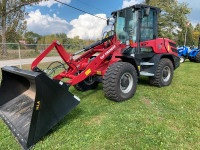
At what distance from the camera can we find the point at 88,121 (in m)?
3.00

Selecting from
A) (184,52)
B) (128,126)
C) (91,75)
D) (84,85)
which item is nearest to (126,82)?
(91,75)

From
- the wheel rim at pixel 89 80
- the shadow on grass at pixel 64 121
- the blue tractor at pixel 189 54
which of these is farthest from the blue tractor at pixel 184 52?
the shadow on grass at pixel 64 121

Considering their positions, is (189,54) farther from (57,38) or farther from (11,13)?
(57,38)

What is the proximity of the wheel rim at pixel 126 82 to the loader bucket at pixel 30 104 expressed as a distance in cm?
144

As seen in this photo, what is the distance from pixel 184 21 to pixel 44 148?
28.4m

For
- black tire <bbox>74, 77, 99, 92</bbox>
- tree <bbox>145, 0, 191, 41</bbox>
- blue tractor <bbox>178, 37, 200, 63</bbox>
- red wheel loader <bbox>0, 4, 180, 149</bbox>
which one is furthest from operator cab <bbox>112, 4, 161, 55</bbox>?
tree <bbox>145, 0, 191, 41</bbox>

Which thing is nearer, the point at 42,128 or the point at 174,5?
the point at 42,128

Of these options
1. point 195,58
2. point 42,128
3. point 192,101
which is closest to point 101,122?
point 42,128

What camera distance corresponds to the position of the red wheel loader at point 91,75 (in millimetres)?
2428

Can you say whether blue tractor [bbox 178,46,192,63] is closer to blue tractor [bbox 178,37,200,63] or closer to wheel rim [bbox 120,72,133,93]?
blue tractor [bbox 178,37,200,63]

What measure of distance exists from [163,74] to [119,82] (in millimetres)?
2310

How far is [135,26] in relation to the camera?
4.50 m

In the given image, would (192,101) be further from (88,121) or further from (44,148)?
(44,148)

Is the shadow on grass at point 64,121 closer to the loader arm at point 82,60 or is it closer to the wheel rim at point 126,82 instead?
the loader arm at point 82,60
